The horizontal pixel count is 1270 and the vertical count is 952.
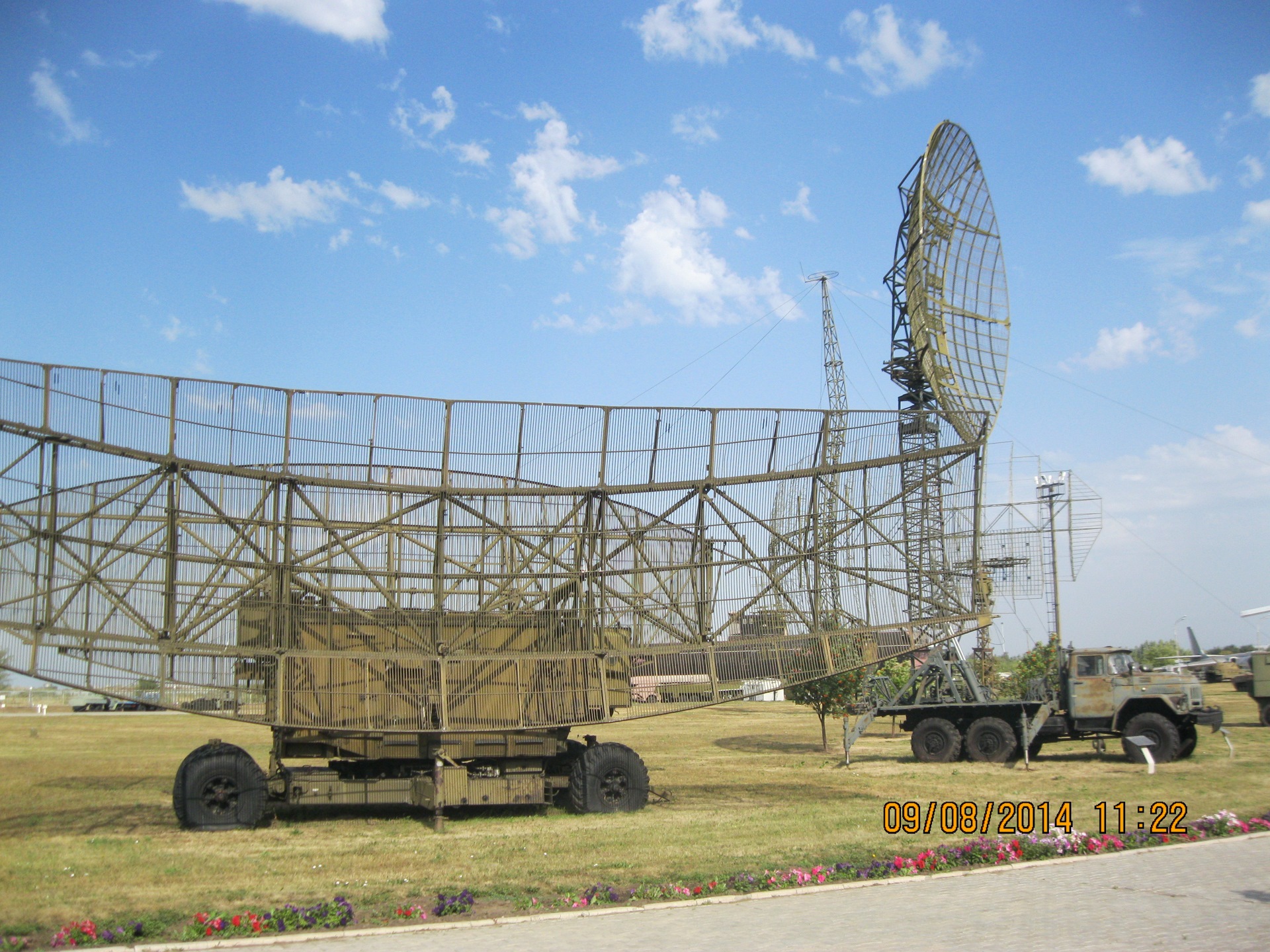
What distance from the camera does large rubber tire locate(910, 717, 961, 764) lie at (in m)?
26.5

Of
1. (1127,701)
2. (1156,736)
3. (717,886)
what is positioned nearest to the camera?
(717,886)

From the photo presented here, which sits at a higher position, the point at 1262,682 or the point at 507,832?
the point at 1262,682

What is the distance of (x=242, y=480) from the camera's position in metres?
16.6

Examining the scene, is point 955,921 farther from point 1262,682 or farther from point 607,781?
point 1262,682

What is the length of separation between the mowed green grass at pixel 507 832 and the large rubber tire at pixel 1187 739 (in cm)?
34

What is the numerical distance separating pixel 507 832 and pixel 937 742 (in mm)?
14723

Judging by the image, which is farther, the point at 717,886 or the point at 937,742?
the point at 937,742

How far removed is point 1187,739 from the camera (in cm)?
2491

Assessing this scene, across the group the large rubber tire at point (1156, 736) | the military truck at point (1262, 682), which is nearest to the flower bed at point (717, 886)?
the large rubber tire at point (1156, 736)

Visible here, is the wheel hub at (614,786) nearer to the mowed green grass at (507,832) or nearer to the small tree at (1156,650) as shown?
the mowed green grass at (507,832)

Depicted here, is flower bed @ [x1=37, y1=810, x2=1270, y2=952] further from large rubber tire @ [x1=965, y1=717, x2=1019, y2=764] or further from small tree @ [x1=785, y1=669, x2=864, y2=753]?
small tree @ [x1=785, y1=669, x2=864, y2=753]

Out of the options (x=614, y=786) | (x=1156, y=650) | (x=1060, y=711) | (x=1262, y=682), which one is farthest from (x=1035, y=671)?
(x=1156, y=650)

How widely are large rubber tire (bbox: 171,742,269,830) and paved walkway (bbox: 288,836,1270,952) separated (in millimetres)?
7393

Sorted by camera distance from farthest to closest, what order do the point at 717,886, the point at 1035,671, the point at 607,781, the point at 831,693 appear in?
the point at 1035,671 → the point at 831,693 → the point at 607,781 → the point at 717,886
